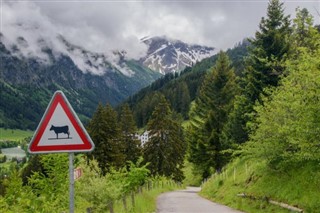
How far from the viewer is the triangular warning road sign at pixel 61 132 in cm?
649

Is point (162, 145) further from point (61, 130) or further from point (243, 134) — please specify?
point (61, 130)

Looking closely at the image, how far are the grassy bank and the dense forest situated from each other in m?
0.08

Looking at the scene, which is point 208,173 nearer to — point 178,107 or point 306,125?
point 306,125

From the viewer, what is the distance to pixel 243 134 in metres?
35.1

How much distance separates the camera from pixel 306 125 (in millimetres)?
11891

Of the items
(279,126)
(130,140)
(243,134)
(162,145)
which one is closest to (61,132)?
(279,126)

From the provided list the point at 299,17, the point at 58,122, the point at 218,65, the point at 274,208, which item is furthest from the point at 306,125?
the point at 218,65

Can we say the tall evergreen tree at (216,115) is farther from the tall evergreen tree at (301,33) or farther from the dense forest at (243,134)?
the tall evergreen tree at (301,33)

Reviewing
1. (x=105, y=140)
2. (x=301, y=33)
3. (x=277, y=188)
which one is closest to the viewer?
(x=277, y=188)

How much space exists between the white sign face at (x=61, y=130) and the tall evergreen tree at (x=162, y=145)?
4782cm

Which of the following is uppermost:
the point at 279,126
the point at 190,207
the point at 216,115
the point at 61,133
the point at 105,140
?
the point at 216,115

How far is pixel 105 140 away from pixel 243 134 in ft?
60.3

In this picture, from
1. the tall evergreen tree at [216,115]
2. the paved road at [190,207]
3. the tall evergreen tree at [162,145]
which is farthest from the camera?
the tall evergreen tree at [162,145]

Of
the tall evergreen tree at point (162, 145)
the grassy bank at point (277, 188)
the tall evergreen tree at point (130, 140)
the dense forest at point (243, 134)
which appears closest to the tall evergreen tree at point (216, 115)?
the dense forest at point (243, 134)
